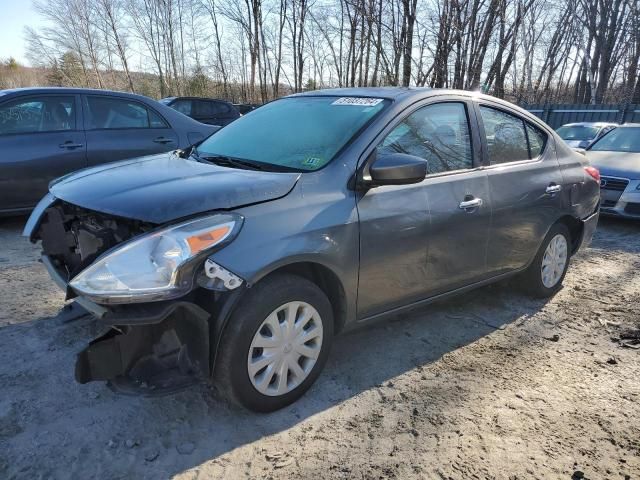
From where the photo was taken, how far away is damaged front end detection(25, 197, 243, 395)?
2.09m

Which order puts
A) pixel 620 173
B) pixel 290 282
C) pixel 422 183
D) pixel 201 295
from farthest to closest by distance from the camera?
pixel 620 173 < pixel 422 183 < pixel 290 282 < pixel 201 295

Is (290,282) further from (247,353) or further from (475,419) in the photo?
(475,419)

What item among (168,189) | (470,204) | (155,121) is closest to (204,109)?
(155,121)

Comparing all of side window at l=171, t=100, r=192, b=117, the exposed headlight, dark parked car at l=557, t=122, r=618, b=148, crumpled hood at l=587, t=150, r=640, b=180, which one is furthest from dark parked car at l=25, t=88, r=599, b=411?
side window at l=171, t=100, r=192, b=117

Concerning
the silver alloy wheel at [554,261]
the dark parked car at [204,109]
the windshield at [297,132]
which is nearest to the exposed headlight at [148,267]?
the windshield at [297,132]

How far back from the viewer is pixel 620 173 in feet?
23.2

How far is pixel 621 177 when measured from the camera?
23.0 feet

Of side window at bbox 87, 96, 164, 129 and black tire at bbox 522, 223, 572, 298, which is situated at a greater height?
side window at bbox 87, 96, 164, 129

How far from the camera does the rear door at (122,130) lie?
569cm

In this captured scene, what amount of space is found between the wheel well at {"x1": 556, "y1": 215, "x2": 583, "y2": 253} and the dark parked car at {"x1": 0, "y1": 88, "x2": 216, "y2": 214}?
15.0 ft

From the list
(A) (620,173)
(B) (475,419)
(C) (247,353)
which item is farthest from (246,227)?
(A) (620,173)

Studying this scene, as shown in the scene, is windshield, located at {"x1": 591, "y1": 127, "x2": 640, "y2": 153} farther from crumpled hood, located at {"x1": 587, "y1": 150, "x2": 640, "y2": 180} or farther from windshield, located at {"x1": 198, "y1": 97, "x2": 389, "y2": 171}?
windshield, located at {"x1": 198, "y1": 97, "x2": 389, "y2": 171}

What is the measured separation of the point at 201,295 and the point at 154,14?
28760mm

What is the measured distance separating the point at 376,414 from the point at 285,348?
0.60 m
